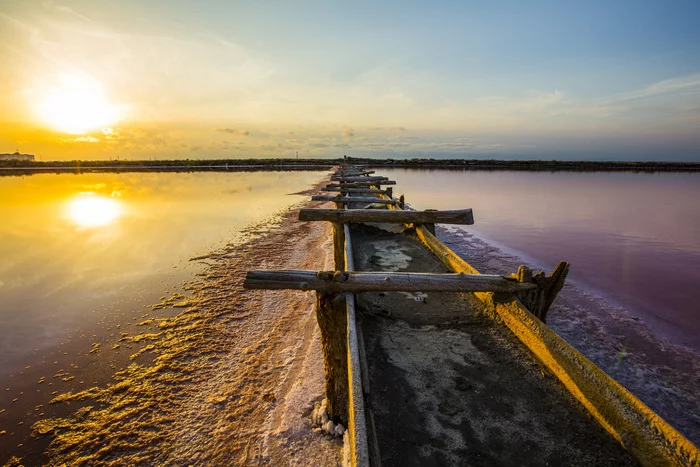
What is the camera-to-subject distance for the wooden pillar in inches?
122

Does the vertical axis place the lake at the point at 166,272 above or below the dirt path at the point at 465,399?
below

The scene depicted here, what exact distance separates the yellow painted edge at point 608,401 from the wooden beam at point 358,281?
2.43ft

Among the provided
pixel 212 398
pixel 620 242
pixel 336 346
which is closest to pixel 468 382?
pixel 336 346

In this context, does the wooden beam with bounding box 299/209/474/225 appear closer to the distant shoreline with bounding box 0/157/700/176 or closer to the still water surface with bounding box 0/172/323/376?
the still water surface with bounding box 0/172/323/376

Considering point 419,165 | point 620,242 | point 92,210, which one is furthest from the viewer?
point 419,165

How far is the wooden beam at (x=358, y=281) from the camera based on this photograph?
9.66ft

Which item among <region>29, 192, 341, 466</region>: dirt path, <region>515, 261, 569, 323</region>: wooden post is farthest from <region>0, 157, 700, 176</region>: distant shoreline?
<region>515, 261, 569, 323</region>: wooden post

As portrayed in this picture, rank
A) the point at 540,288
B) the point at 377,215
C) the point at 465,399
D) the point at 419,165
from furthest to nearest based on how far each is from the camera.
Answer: the point at 419,165, the point at 377,215, the point at 540,288, the point at 465,399

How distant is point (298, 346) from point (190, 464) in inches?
74.5

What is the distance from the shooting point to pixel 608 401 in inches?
97.2

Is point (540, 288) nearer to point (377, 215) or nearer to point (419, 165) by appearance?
point (377, 215)

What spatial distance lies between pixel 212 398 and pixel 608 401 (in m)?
3.86

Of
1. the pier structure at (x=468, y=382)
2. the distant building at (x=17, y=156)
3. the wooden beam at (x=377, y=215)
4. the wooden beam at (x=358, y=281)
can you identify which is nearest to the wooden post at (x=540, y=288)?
the pier structure at (x=468, y=382)

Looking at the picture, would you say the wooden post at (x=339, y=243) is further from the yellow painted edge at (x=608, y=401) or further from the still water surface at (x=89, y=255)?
the yellow painted edge at (x=608, y=401)
